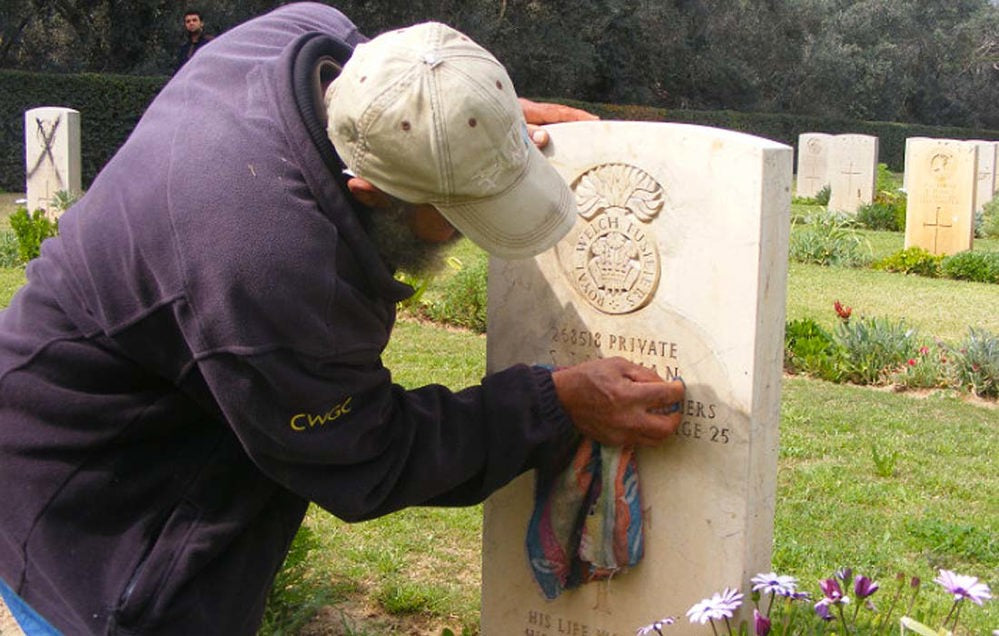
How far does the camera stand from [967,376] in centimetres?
683

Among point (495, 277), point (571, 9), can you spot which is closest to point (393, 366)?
point (495, 277)

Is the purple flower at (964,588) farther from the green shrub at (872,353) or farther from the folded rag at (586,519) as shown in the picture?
the green shrub at (872,353)

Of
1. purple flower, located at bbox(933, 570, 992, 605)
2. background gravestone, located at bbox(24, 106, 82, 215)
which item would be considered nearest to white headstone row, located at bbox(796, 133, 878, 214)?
→ background gravestone, located at bbox(24, 106, 82, 215)

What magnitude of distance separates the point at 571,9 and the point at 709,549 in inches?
1105

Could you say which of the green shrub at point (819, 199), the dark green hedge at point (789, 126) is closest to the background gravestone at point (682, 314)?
the green shrub at point (819, 199)

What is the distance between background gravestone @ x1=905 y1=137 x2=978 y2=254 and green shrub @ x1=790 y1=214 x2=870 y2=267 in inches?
28.6

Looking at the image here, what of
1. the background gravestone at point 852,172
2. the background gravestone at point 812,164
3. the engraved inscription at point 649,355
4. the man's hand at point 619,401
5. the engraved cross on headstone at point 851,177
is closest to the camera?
the man's hand at point 619,401

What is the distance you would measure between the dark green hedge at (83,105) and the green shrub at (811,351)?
14.7m

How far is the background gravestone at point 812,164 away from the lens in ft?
65.0

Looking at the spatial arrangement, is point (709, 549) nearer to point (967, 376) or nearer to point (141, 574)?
point (141, 574)

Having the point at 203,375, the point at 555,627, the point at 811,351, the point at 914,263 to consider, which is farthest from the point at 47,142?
the point at 203,375

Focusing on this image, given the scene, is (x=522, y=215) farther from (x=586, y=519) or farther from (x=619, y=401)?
(x=586, y=519)

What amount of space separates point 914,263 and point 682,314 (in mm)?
10390

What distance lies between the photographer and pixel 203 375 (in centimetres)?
193
